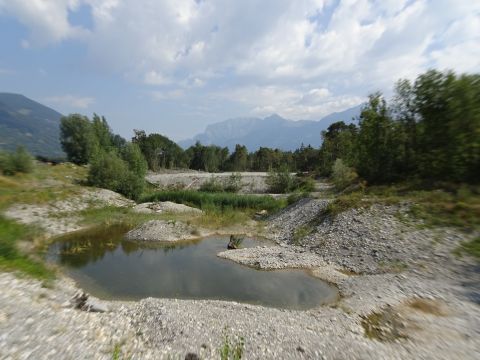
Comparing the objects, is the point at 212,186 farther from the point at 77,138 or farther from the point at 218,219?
the point at 77,138

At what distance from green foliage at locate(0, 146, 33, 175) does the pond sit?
29.7 meters

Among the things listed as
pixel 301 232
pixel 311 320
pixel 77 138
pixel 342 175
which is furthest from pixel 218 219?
pixel 77 138

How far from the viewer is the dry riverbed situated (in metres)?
9.37

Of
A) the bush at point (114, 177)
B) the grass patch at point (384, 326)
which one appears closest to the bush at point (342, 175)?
the bush at point (114, 177)

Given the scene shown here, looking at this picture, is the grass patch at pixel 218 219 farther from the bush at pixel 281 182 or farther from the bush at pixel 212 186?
the bush at pixel 212 186

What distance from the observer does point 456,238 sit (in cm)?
1917

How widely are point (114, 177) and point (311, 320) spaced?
4417 cm

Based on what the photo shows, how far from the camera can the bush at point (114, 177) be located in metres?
48.9

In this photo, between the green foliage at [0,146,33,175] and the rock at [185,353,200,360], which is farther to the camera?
the green foliage at [0,146,33,175]

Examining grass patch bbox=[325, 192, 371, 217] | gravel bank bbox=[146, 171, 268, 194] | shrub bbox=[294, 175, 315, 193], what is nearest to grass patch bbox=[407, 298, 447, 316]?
grass patch bbox=[325, 192, 371, 217]

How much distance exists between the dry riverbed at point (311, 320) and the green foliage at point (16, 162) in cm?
4406

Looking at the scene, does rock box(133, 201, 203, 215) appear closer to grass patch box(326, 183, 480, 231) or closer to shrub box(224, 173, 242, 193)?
grass patch box(326, 183, 480, 231)

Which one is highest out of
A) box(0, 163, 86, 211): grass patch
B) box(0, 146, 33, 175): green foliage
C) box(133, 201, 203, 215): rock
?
box(0, 146, 33, 175): green foliage

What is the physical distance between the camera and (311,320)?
13133 millimetres
